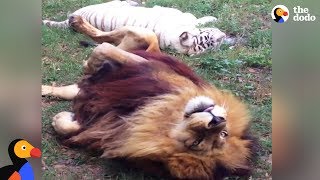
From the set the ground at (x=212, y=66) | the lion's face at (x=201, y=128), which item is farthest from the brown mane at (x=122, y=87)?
the lion's face at (x=201, y=128)

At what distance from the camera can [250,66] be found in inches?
177

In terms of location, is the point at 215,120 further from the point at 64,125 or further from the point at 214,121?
the point at 64,125

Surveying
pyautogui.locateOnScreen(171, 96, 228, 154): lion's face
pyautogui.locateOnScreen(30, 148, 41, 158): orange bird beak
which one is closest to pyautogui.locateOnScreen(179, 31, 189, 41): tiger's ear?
pyautogui.locateOnScreen(171, 96, 228, 154): lion's face

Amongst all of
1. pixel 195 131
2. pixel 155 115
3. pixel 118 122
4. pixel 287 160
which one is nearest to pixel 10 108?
pixel 118 122

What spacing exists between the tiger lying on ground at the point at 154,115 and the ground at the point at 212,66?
75 millimetres

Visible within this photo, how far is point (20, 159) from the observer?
13.6 feet

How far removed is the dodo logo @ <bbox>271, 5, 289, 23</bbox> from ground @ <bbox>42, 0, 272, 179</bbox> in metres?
0.05

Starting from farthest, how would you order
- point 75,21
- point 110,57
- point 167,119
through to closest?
point 75,21 < point 110,57 < point 167,119

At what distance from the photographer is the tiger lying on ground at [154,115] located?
4.18 m

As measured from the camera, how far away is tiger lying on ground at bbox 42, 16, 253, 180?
13.7 ft

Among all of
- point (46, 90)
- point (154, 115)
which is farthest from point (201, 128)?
point (46, 90)

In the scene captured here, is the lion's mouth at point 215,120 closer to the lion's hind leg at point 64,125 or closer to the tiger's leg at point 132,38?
the tiger's leg at point 132,38

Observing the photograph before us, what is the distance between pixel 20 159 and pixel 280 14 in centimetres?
224

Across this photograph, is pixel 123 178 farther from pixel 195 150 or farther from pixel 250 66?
pixel 250 66
